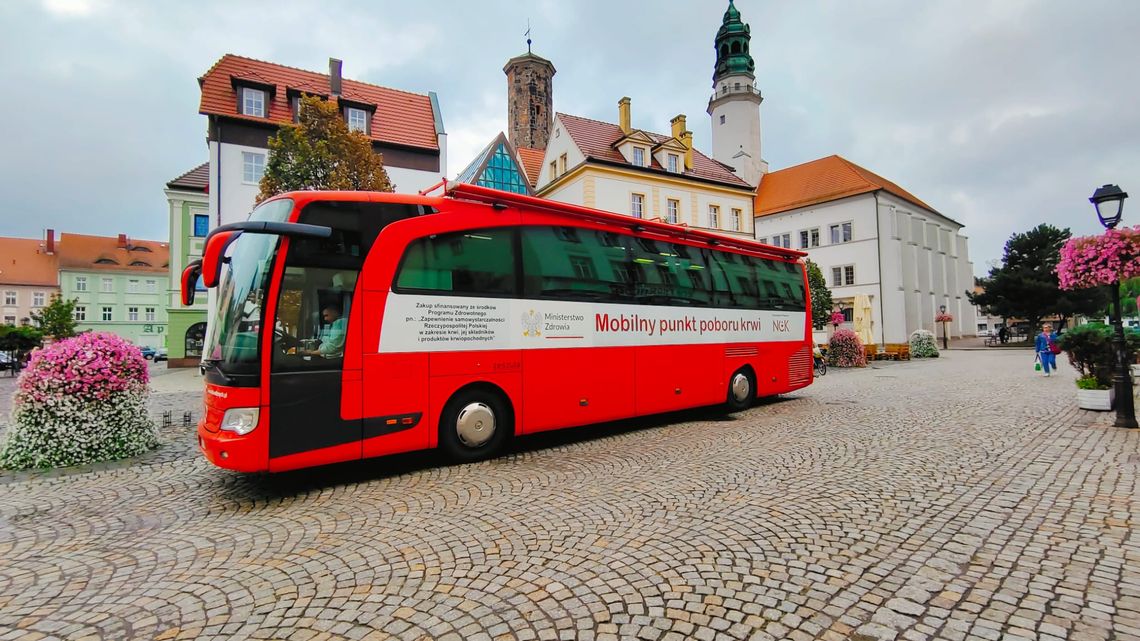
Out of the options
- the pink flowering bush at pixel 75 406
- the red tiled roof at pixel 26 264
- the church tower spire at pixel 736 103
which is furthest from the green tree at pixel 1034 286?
the red tiled roof at pixel 26 264

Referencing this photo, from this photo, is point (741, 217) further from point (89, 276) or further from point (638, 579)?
point (89, 276)

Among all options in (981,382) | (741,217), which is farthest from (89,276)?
(981,382)

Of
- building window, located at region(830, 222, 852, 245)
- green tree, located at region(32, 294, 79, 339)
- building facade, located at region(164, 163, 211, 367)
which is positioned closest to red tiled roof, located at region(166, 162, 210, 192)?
building facade, located at region(164, 163, 211, 367)

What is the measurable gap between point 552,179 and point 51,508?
30429 mm

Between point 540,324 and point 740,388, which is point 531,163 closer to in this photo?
point 740,388

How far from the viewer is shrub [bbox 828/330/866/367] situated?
22766mm

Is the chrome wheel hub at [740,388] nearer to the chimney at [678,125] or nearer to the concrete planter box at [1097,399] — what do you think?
the concrete planter box at [1097,399]

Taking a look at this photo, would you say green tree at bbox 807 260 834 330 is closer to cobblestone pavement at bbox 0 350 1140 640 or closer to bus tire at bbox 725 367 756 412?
bus tire at bbox 725 367 756 412

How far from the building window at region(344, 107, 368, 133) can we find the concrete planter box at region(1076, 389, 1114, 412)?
27718 millimetres

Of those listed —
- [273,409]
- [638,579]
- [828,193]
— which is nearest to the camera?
[638,579]

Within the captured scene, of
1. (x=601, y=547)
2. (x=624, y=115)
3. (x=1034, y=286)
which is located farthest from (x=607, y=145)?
(x=1034, y=286)

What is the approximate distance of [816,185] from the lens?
46188mm

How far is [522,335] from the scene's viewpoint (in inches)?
275

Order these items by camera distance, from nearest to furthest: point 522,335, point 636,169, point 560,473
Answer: point 560,473 < point 522,335 < point 636,169
